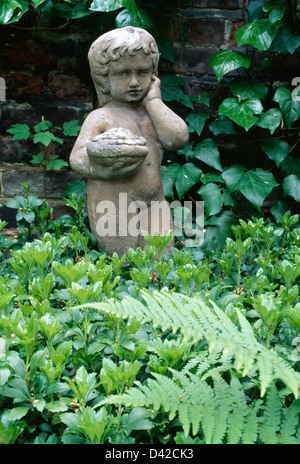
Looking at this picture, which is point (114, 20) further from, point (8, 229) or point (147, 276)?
point (147, 276)

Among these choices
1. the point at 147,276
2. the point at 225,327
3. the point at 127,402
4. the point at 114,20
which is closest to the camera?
the point at 127,402

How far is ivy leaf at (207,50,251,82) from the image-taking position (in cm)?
264

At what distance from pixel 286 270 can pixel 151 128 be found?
94 centimetres

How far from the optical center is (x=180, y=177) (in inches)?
109

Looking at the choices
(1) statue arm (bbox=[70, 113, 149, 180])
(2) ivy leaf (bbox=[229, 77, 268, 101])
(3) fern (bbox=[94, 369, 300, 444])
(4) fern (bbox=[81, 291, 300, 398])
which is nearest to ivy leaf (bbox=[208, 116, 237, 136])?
(2) ivy leaf (bbox=[229, 77, 268, 101])

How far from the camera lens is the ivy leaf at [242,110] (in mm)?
2627

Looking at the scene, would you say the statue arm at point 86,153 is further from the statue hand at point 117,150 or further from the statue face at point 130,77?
the statue face at point 130,77

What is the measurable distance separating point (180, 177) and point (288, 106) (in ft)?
2.53

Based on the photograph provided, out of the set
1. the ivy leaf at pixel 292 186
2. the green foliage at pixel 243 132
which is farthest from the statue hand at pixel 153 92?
the ivy leaf at pixel 292 186

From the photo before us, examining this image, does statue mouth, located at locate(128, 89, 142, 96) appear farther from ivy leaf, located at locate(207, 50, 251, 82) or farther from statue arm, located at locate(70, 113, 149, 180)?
ivy leaf, located at locate(207, 50, 251, 82)

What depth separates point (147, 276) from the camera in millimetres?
1574

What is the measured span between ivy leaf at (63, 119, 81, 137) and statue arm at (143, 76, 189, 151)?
0.80m

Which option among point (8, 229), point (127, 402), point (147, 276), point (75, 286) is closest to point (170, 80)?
point (8, 229)
